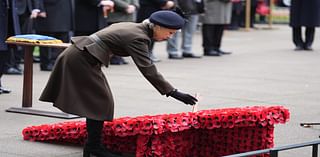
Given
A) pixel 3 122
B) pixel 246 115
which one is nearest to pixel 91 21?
pixel 3 122

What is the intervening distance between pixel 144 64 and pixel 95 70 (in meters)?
0.49

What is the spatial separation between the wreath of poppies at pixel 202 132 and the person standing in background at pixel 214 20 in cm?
976

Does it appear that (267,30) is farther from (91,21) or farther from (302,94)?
(302,94)

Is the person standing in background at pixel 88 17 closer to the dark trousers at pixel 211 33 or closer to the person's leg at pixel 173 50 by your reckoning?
the person's leg at pixel 173 50

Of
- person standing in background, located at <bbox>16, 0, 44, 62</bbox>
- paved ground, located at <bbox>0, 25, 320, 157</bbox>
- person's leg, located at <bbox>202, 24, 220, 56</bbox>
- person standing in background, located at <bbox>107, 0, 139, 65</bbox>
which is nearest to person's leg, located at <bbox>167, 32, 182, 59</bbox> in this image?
paved ground, located at <bbox>0, 25, 320, 157</bbox>

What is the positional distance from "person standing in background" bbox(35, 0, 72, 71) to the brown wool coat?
660cm

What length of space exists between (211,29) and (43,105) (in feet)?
24.4

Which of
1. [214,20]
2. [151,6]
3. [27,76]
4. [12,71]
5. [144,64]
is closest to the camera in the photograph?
[144,64]

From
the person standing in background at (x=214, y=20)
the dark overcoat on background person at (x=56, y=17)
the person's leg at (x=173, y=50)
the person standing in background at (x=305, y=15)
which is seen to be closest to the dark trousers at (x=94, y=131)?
the dark overcoat on background person at (x=56, y=17)

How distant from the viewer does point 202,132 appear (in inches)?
276

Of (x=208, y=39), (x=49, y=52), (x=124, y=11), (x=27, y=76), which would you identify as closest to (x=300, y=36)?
(x=208, y=39)

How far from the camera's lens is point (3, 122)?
29.1ft

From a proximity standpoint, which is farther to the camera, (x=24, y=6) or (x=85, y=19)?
(x=85, y=19)

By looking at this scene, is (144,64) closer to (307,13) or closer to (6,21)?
(6,21)
